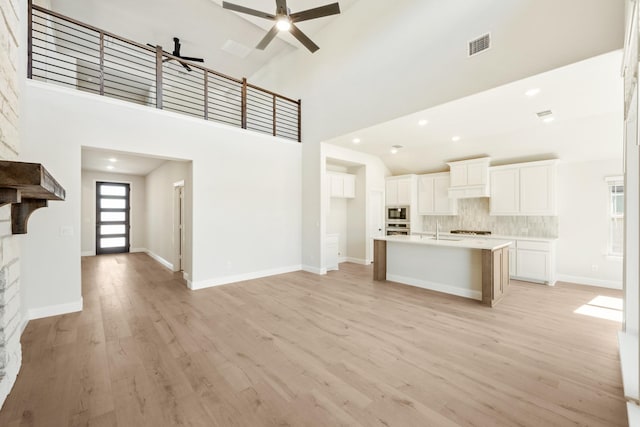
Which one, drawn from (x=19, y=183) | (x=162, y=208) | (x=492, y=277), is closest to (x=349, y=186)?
(x=492, y=277)

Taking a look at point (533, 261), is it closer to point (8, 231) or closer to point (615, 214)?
point (615, 214)

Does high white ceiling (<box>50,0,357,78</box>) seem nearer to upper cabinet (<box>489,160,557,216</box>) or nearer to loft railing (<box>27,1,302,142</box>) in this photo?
loft railing (<box>27,1,302,142</box>)

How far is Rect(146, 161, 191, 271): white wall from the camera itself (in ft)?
21.3

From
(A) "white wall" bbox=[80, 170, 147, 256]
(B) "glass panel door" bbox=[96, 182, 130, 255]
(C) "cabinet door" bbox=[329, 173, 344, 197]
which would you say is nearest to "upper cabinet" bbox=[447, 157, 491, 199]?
(C) "cabinet door" bbox=[329, 173, 344, 197]

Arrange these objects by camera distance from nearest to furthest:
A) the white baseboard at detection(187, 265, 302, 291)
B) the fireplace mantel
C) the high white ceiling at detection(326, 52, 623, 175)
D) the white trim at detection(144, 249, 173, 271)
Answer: the fireplace mantel
the high white ceiling at detection(326, 52, 623, 175)
the white baseboard at detection(187, 265, 302, 291)
the white trim at detection(144, 249, 173, 271)

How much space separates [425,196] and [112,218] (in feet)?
32.8

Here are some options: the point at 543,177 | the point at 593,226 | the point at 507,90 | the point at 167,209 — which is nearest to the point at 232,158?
the point at 167,209

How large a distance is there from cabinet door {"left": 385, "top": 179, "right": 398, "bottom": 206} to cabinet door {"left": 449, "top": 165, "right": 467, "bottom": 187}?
1.53 meters

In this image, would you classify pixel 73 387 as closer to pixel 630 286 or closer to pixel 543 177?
pixel 630 286

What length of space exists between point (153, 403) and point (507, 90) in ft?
16.2

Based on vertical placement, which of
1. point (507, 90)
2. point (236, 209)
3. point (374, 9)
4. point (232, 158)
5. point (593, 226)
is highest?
point (374, 9)

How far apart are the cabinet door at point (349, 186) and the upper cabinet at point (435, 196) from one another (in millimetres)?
1842

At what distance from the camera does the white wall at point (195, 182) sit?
3.50 m

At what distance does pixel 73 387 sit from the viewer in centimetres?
211
